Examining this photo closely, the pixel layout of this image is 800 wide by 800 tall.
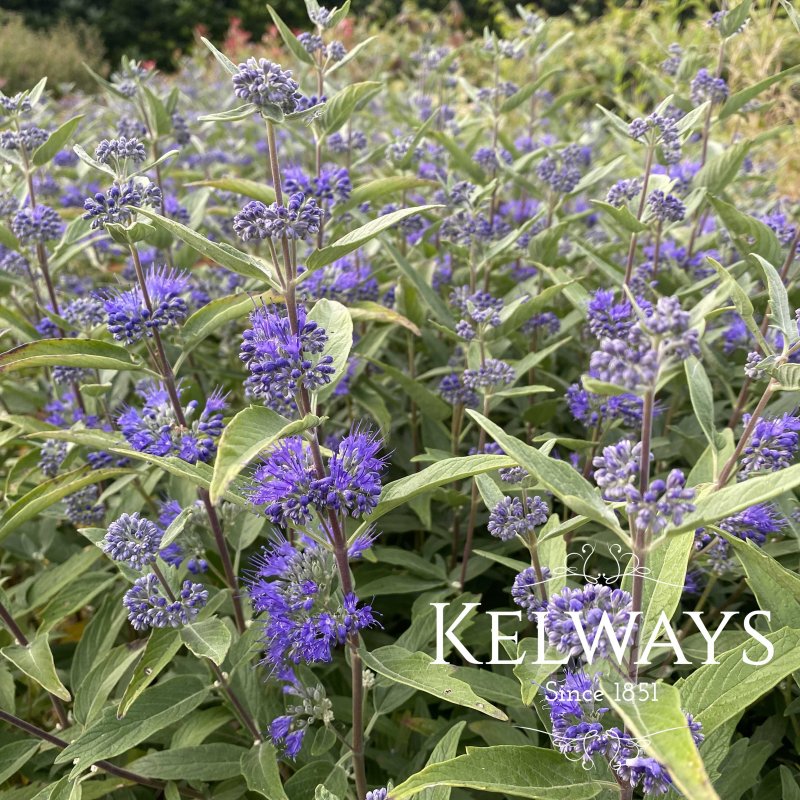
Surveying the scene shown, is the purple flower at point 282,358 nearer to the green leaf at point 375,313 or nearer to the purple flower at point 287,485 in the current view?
the purple flower at point 287,485

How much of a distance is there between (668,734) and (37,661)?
2.06m

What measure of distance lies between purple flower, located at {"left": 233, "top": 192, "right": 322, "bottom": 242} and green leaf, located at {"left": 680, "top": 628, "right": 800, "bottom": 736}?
4.49 ft

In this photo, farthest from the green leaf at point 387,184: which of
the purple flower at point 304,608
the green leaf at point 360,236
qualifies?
the purple flower at point 304,608

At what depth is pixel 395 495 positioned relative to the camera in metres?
1.89

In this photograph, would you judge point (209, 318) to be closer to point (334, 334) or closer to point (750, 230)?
point (334, 334)

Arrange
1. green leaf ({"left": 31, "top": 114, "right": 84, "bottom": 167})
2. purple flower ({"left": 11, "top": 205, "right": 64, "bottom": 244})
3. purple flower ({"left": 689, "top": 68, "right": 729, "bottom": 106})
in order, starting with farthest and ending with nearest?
1. purple flower ({"left": 689, "top": 68, "right": 729, "bottom": 106})
2. purple flower ({"left": 11, "top": 205, "right": 64, "bottom": 244})
3. green leaf ({"left": 31, "top": 114, "right": 84, "bottom": 167})

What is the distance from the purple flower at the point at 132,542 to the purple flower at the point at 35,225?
1.52 m

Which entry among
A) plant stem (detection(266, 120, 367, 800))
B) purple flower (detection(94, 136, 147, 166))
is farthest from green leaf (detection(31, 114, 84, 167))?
plant stem (detection(266, 120, 367, 800))

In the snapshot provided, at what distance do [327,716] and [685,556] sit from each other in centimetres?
119

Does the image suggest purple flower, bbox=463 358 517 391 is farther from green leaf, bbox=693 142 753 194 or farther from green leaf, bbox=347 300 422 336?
green leaf, bbox=693 142 753 194

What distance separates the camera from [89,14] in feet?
80.5

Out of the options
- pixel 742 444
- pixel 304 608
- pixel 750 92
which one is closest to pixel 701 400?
pixel 742 444

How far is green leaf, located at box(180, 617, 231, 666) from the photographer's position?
2146mm

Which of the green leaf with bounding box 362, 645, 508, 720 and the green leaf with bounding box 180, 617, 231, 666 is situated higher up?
the green leaf with bounding box 180, 617, 231, 666
